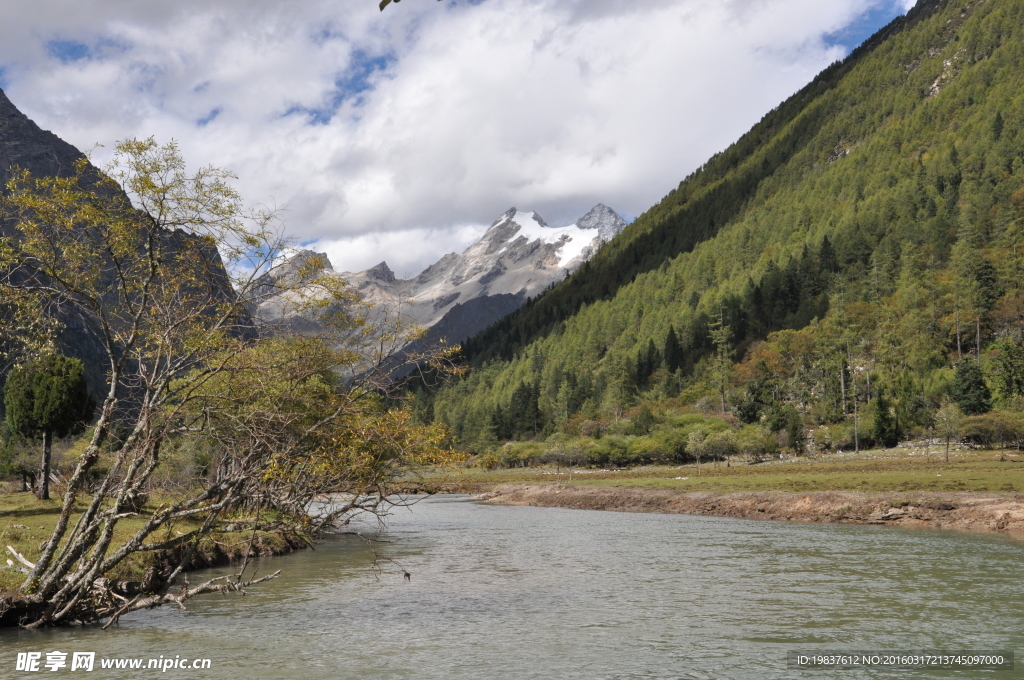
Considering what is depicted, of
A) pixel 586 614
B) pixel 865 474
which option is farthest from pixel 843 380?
pixel 586 614

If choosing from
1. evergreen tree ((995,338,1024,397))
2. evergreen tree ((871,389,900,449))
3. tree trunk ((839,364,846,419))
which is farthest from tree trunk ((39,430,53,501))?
tree trunk ((839,364,846,419))

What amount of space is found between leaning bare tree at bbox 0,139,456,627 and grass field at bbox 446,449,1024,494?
189ft

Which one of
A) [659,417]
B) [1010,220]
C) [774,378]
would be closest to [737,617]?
[659,417]

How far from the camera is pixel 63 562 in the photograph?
19.0 meters

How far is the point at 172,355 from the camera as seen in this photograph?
20594 millimetres

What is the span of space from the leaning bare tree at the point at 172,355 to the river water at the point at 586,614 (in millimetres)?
2400

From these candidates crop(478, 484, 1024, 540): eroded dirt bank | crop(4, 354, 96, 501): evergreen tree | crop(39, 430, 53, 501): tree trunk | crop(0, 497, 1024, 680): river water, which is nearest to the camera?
crop(0, 497, 1024, 680): river water

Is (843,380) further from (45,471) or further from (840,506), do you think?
(45,471)

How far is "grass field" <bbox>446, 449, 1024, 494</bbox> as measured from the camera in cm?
6347

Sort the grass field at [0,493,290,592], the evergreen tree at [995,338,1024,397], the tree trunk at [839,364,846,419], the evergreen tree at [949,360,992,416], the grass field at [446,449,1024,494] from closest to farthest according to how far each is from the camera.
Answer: the grass field at [0,493,290,592] → the grass field at [446,449,1024,494] → the evergreen tree at [995,338,1024,397] → the evergreen tree at [949,360,992,416] → the tree trunk at [839,364,846,419]

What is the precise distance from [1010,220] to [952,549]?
167 metres

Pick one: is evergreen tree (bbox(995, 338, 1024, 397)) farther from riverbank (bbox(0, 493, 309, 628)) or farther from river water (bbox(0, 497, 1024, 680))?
riverbank (bbox(0, 493, 309, 628))

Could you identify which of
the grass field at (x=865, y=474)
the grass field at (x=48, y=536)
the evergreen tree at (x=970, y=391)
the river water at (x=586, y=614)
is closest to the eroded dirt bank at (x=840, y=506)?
the grass field at (x=865, y=474)

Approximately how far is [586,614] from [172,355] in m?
16.2
